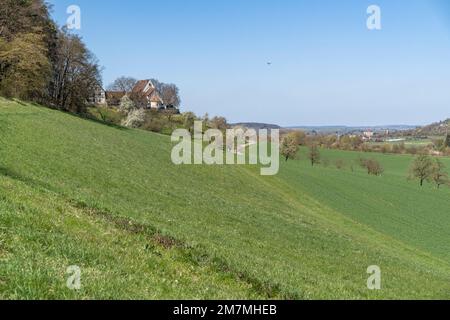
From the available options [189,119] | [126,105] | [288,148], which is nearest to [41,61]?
[126,105]

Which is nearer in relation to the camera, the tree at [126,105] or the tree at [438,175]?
the tree at [438,175]

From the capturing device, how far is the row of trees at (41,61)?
54.3m

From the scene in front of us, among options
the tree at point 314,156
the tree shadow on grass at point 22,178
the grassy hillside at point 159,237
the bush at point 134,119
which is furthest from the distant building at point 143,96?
the tree shadow on grass at point 22,178

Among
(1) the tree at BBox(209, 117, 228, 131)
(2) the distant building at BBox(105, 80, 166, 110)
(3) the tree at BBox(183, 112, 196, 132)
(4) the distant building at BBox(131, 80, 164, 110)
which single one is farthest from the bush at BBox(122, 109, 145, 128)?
(4) the distant building at BBox(131, 80, 164, 110)

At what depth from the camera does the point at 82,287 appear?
22.2 ft

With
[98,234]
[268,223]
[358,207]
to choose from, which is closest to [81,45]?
[358,207]

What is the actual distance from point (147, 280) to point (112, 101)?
14719 centimetres

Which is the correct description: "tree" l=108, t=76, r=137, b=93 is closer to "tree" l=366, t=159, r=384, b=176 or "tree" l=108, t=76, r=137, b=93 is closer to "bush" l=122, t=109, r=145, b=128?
"bush" l=122, t=109, r=145, b=128

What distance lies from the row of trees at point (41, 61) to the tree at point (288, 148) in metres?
55.4

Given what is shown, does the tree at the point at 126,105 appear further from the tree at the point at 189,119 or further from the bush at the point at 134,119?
the tree at the point at 189,119

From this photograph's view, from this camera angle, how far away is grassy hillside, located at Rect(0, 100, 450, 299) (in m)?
8.05

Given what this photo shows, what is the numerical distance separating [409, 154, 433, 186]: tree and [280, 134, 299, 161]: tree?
98.6ft

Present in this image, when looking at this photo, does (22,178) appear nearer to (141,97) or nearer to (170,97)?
(141,97)

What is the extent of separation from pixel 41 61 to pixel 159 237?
49.1 meters
